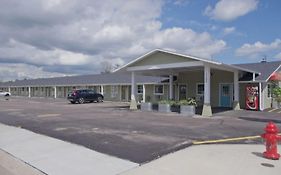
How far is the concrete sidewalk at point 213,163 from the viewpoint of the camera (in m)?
6.27

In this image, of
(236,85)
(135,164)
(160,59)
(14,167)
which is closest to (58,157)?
(14,167)

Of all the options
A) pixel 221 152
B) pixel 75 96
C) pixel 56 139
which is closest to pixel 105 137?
pixel 56 139

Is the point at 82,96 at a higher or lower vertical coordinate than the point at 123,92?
lower

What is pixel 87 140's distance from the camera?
9789mm

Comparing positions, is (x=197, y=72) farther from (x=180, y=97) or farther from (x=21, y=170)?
(x=21, y=170)

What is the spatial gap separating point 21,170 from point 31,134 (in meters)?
4.55

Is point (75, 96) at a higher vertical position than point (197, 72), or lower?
lower

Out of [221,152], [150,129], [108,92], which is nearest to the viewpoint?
[221,152]

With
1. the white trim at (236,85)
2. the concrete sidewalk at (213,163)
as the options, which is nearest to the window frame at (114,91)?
the white trim at (236,85)

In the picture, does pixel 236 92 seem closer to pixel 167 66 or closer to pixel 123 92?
pixel 167 66

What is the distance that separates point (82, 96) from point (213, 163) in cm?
2853

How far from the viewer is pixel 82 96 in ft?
112

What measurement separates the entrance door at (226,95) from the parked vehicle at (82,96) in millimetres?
16099

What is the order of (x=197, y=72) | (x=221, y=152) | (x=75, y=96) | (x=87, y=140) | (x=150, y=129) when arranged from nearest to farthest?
(x=221, y=152), (x=87, y=140), (x=150, y=129), (x=197, y=72), (x=75, y=96)
